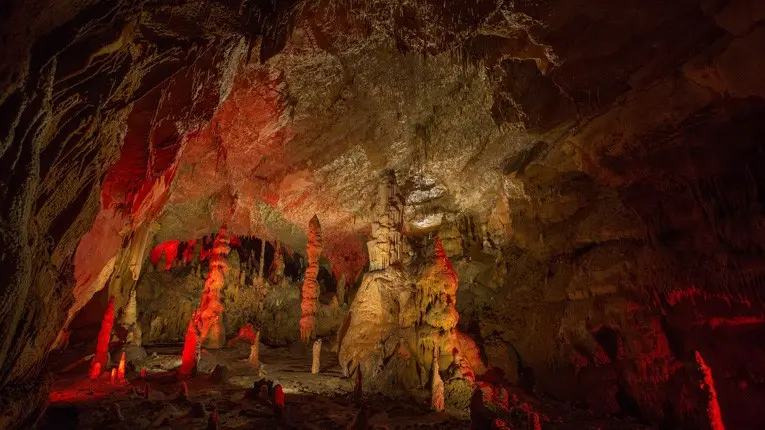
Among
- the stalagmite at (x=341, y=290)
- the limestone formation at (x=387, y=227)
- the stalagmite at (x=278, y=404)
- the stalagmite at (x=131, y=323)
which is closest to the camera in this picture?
the stalagmite at (x=278, y=404)

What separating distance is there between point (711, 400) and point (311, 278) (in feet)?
39.4

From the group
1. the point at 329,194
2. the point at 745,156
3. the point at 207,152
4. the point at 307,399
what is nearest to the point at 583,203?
the point at 745,156

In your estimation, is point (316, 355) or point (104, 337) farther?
point (316, 355)

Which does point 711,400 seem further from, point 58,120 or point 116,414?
point 58,120

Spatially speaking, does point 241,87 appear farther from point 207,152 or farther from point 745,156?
point 745,156

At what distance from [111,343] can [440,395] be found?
10853mm

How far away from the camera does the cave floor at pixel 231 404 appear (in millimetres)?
6688

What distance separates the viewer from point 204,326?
13727 millimetres

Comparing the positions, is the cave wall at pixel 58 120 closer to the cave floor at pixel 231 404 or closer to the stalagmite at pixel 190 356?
the cave floor at pixel 231 404

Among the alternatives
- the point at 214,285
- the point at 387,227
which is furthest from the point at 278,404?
the point at 214,285

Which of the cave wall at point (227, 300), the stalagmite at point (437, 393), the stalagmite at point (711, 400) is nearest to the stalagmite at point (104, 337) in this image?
the cave wall at point (227, 300)

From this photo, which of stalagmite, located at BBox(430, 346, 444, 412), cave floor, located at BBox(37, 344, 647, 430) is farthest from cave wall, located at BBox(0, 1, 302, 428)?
stalagmite, located at BBox(430, 346, 444, 412)

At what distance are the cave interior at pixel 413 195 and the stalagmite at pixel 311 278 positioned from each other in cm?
15

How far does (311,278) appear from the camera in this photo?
15.5 metres
